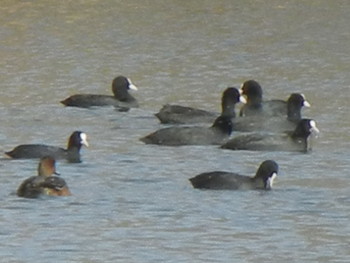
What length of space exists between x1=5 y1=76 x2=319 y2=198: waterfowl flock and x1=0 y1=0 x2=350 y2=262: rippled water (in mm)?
146

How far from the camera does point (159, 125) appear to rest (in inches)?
906

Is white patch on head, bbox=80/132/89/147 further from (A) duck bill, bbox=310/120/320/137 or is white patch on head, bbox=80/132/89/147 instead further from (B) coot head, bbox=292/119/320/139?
(A) duck bill, bbox=310/120/320/137

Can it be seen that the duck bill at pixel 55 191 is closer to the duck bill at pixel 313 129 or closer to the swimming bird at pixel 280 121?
the duck bill at pixel 313 129

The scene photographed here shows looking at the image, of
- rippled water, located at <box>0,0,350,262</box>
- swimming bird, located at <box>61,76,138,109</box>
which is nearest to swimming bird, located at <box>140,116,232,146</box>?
rippled water, located at <box>0,0,350,262</box>

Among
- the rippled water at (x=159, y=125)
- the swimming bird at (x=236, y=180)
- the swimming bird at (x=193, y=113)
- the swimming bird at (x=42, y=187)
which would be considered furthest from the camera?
the swimming bird at (x=193, y=113)

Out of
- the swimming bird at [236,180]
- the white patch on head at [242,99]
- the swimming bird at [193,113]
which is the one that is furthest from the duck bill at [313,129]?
the swimming bird at [236,180]

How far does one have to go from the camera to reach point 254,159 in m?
20.3

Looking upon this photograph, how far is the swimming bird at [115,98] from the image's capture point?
78.5ft

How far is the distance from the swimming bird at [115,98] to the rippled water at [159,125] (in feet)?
0.57

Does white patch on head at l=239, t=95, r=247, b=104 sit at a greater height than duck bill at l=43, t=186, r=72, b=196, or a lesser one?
greater

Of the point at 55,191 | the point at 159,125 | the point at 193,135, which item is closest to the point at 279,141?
the point at 193,135

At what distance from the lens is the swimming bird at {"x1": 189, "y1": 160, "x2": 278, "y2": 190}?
1803 cm

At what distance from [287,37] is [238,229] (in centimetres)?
1470

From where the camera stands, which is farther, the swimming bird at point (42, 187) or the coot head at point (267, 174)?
the coot head at point (267, 174)
